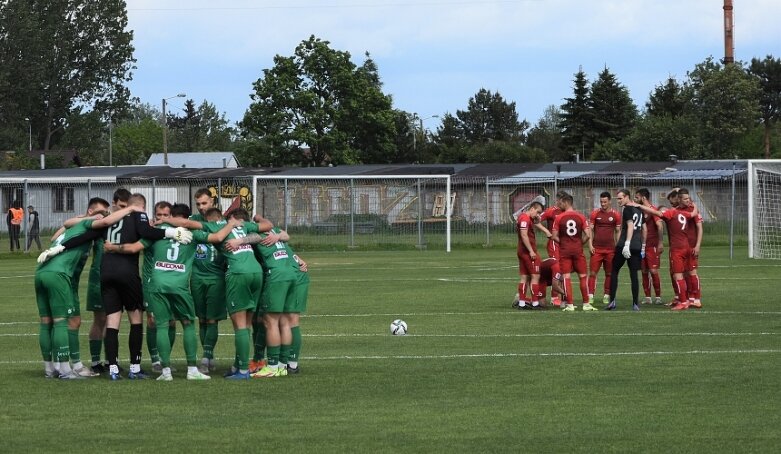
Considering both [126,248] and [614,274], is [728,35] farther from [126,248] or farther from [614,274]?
[126,248]

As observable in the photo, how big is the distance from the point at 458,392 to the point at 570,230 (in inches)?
383

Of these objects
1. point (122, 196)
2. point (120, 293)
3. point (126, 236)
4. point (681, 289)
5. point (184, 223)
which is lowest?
point (681, 289)

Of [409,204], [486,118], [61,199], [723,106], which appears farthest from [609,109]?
[61,199]

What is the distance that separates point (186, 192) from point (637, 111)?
56970 mm

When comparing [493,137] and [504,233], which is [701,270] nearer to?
[504,233]

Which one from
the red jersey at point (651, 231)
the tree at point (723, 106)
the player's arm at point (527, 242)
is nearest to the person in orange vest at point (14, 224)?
the player's arm at point (527, 242)

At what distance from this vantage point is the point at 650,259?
76.5 ft

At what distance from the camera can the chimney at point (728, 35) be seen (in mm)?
80069

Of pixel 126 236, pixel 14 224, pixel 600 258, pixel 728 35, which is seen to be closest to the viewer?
pixel 126 236

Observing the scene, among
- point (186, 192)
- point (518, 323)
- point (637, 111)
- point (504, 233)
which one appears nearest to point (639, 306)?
point (518, 323)

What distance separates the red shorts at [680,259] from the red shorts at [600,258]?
108 cm

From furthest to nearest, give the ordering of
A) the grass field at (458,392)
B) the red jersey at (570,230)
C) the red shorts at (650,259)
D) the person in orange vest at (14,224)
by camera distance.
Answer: the person in orange vest at (14,224) → the red shorts at (650,259) → the red jersey at (570,230) → the grass field at (458,392)

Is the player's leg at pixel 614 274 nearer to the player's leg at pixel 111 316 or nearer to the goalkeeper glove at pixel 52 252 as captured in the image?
the player's leg at pixel 111 316

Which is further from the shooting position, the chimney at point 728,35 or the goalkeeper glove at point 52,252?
the chimney at point 728,35
